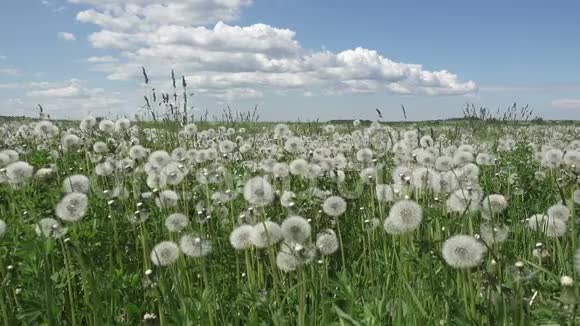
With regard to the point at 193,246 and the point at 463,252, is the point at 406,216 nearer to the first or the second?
the point at 463,252

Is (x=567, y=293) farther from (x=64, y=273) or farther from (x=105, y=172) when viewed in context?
(x=105, y=172)

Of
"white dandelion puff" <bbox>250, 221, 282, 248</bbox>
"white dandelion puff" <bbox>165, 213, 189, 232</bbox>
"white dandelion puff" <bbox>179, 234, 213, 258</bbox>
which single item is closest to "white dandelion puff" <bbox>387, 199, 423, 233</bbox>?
"white dandelion puff" <bbox>250, 221, 282, 248</bbox>

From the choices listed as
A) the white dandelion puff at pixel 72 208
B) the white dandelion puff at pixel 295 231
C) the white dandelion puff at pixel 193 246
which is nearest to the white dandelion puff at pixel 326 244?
the white dandelion puff at pixel 295 231

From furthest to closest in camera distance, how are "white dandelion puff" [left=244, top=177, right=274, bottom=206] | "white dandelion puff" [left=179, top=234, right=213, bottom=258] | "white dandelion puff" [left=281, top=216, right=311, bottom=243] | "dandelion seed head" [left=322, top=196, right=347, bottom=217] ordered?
"dandelion seed head" [left=322, top=196, right=347, bottom=217] < "white dandelion puff" [left=244, top=177, right=274, bottom=206] < "white dandelion puff" [left=179, top=234, right=213, bottom=258] < "white dandelion puff" [left=281, top=216, right=311, bottom=243]

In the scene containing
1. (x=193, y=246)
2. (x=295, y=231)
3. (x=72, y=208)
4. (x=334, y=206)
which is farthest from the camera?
(x=334, y=206)

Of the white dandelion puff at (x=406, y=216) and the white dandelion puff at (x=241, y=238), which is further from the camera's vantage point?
the white dandelion puff at (x=241, y=238)

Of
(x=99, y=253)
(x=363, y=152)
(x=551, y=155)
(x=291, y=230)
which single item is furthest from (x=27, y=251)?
(x=551, y=155)

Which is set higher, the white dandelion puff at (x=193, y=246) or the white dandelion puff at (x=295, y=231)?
the white dandelion puff at (x=295, y=231)

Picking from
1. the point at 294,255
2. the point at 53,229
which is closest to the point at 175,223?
the point at 53,229

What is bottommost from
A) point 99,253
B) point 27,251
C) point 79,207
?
point 99,253

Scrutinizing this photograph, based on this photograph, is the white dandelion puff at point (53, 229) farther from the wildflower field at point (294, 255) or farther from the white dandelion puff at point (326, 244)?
the white dandelion puff at point (326, 244)

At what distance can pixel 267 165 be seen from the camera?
5.07 m

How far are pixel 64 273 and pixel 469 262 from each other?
217 cm

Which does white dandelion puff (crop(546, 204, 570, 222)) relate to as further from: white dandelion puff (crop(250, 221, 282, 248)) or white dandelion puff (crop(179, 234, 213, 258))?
white dandelion puff (crop(179, 234, 213, 258))
